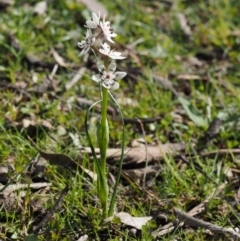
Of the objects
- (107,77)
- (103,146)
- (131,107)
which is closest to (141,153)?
(131,107)

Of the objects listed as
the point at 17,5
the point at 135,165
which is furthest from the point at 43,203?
the point at 17,5

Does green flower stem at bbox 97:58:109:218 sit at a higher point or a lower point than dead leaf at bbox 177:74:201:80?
higher

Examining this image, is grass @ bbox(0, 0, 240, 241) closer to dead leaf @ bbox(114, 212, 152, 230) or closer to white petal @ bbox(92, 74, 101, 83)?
dead leaf @ bbox(114, 212, 152, 230)

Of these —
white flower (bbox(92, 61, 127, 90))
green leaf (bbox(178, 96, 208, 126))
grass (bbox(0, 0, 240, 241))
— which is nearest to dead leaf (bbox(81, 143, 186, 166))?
grass (bbox(0, 0, 240, 241))

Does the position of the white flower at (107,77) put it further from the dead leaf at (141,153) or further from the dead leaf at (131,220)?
the dead leaf at (141,153)

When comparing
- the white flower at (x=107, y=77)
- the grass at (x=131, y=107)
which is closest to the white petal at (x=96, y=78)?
the white flower at (x=107, y=77)

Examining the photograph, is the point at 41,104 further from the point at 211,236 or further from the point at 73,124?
the point at 211,236

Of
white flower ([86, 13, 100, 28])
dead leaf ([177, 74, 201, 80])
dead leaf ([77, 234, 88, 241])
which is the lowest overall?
dead leaf ([177, 74, 201, 80])

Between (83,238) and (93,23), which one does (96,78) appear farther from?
(83,238)
